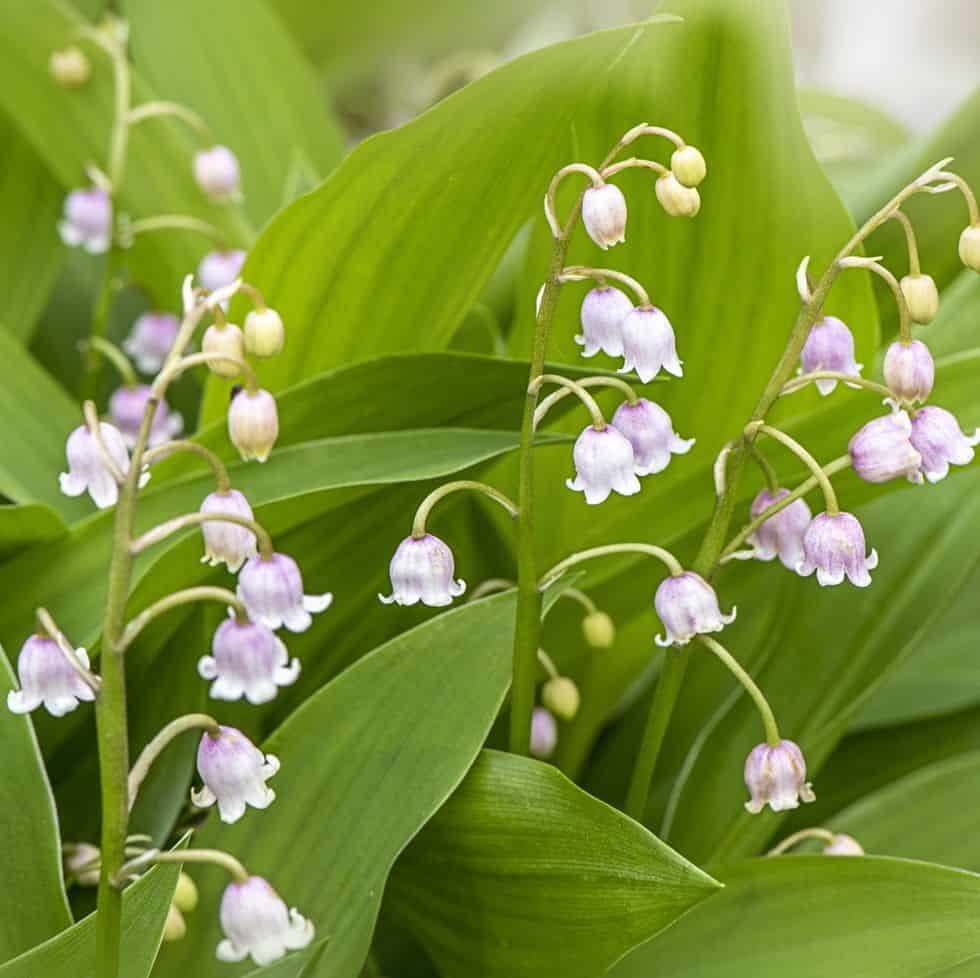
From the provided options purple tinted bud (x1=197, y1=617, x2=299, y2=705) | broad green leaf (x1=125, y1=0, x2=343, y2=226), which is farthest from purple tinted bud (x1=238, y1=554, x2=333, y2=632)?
broad green leaf (x1=125, y1=0, x2=343, y2=226)

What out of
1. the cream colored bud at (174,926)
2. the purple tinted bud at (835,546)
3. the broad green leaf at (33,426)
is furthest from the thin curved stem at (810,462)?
the broad green leaf at (33,426)

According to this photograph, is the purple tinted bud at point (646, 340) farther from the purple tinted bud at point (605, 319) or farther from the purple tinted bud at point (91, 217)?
the purple tinted bud at point (91, 217)

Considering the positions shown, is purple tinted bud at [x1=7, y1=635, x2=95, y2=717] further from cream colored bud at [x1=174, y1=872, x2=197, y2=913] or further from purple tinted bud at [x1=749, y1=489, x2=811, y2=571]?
purple tinted bud at [x1=749, y1=489, x2=811, y2=571]

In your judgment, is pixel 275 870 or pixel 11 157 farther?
pixel 11 157

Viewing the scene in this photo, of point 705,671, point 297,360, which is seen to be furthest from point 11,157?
point 705,671

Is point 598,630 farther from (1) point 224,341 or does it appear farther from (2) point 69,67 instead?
(2) point 69,67

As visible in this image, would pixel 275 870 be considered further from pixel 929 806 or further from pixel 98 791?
pixel 929 806

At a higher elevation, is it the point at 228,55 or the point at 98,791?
the point at 228,55
